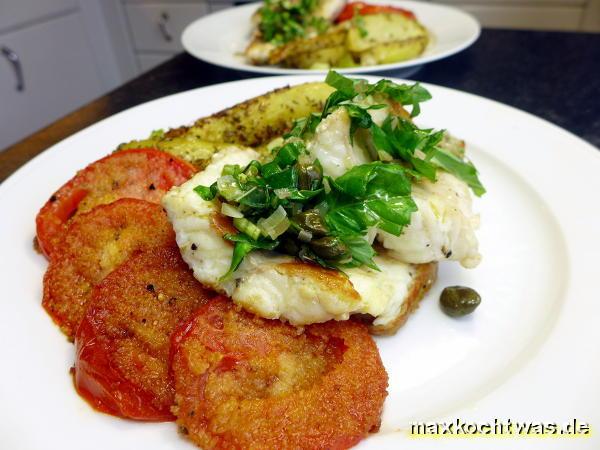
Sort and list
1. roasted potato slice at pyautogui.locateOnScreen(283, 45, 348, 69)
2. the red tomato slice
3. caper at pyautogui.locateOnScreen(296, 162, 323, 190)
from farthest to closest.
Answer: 1. the red tomato slice
2. roasted potato slice at pyautogui.locateOnScreen(283, 45, 348, 69)
3. caper at pyautogui.locateOnScreen(296, 162, 323, 190)

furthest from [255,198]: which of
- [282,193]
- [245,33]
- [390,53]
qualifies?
[245,33]

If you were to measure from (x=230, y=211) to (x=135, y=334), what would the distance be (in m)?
0.41

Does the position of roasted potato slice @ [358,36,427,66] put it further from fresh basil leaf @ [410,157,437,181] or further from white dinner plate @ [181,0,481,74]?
fresh basil leaf @ [410,157,437,181]

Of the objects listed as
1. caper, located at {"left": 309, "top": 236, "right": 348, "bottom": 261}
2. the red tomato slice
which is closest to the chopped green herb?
caper, located at {"left": 309, "top": 236, "right": 348, "bottom": 261}

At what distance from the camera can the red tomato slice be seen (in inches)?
142

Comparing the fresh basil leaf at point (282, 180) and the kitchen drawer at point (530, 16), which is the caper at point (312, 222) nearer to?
the fresh basil leaf at point (282, 180)

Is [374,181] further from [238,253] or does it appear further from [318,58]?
[318,58]

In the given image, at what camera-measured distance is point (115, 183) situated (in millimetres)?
1755

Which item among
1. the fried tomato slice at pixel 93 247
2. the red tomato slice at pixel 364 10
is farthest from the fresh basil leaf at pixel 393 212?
the red tomato slice at pixel 364 10

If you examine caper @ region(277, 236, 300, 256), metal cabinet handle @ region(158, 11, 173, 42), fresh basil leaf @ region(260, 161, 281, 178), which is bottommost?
metal cabinet handle @ region(158, 11, 173, 42)

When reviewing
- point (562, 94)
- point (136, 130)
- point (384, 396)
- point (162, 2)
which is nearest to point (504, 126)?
point (562, 94)

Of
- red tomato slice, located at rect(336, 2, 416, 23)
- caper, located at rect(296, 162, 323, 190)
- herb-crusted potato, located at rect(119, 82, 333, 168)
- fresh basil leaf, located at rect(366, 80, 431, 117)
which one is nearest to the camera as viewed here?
caper, located at rect(296, 162, 323, 190)

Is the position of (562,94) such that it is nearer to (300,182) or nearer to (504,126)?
(504,126)

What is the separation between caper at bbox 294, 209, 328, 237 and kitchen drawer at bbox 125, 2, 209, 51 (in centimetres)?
500
